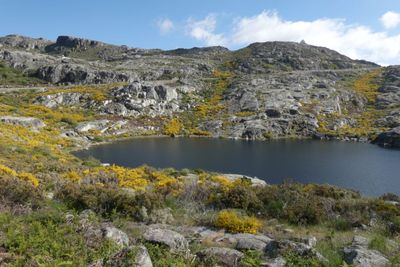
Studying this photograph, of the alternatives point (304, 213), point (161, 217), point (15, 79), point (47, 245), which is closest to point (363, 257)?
point (304, 213)

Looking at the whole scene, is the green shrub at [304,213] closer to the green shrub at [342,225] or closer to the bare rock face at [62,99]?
the green shrub at [342,225]

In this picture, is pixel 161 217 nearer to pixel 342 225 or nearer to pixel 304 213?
pixel 304 213

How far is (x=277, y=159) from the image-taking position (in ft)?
204

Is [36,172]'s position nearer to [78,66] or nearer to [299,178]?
[299,178]

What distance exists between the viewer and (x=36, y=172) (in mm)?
24594

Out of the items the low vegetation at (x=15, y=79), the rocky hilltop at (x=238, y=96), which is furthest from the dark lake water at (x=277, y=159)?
the low vegetation at (x=15, y=79)

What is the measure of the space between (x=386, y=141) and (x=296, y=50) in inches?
4234

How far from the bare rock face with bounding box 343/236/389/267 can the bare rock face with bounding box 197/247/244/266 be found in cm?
296

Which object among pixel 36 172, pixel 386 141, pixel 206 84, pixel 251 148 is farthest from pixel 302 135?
pixel 36 172

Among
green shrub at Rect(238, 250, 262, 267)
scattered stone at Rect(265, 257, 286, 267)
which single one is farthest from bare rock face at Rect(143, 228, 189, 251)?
scattered stone at Rect(265, 257, 286, 267)

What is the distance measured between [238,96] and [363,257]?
11026cm

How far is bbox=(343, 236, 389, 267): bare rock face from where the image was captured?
9461mm

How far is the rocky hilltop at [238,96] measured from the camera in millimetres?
99062

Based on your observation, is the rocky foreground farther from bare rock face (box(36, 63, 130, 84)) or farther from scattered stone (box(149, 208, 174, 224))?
bare rock face (box(36, 63, 130, 84))
